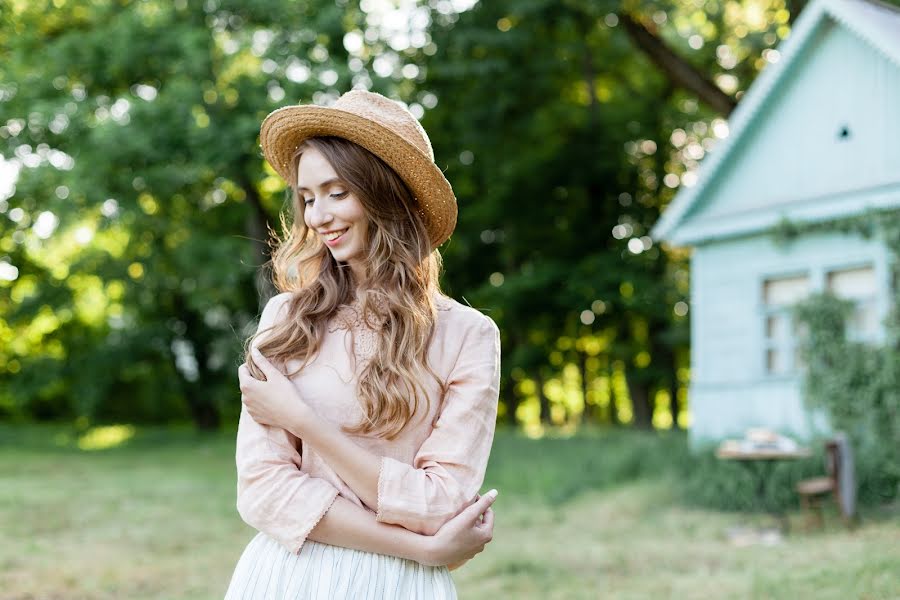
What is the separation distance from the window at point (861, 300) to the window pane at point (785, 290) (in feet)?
1.63

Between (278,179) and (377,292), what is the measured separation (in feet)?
62.8

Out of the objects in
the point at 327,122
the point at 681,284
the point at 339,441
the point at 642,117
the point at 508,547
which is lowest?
the point at 508,547

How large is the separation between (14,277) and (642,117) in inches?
591

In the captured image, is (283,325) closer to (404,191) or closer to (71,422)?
(404,191)

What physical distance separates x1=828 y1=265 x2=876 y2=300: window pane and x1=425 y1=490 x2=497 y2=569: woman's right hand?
10.8 meters

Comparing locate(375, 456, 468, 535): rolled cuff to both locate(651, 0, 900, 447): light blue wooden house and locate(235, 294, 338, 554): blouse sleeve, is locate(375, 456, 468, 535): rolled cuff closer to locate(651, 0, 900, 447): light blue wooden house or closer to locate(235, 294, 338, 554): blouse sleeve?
locate(235, 294, 338, 554): blouse sleeve

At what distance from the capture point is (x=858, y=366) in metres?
11.7

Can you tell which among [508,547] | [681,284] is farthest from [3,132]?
[681,284]

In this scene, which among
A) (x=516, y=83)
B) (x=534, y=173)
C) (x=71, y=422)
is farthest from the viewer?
(x=71, y=422)

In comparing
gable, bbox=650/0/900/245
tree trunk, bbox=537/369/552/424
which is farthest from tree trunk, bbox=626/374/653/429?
gable, bbox=650/0/900/245

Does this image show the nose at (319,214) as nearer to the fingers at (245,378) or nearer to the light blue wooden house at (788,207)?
the fingers at (245,378)

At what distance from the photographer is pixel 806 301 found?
12219 mm

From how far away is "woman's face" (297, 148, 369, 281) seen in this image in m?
2.28

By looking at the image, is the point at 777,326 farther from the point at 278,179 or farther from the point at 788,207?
the point at 278,179
